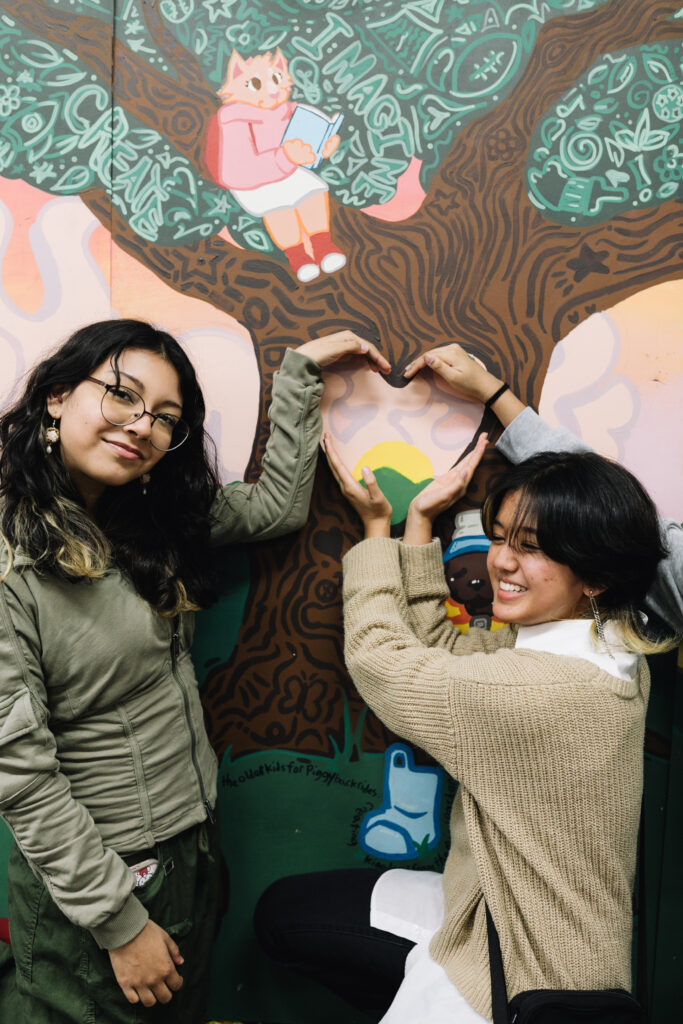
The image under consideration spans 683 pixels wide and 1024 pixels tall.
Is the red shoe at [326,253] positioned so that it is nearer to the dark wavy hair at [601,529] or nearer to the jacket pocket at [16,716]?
the dark wavy hair at [601,529]

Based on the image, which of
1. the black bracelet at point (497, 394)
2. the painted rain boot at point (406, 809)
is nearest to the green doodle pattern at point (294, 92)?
the black bracelet at point (497, 394)

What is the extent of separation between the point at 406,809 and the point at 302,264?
4.74 ft

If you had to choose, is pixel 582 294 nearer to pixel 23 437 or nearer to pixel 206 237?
pixel 206 237

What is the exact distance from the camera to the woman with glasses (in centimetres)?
114

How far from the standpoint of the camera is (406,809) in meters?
1.70

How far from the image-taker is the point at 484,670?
46.9 inches

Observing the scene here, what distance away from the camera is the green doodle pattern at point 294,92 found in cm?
157

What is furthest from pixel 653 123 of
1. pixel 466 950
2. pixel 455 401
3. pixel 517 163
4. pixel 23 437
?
pixel 466 950

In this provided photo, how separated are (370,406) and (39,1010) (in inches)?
58.4

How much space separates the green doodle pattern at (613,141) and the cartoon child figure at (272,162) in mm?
536

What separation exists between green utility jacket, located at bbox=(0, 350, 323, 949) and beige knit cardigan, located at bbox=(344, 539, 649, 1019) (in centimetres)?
50

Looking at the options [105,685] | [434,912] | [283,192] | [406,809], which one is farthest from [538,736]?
[283,192]

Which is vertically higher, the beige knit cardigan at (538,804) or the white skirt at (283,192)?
the white skirt at (283,192)

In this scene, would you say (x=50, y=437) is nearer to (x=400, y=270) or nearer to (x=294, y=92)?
(x=400, y=270)
